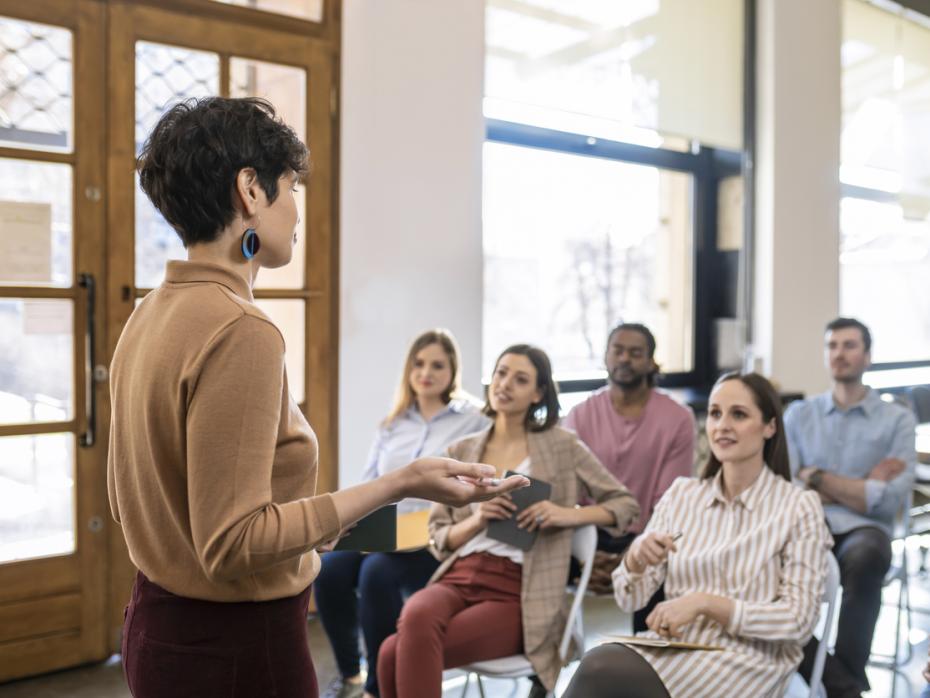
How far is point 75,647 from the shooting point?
3.23 metres

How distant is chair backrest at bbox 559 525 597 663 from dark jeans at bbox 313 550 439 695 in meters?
0.54

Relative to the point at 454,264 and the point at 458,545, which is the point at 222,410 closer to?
the point at 458,545

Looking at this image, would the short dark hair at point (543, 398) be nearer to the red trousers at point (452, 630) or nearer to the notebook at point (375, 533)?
the red trousers at point (452, 630)

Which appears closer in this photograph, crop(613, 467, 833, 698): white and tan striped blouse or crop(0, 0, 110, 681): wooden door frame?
crop(613, 467, 833, 698): white and tan striped blouse

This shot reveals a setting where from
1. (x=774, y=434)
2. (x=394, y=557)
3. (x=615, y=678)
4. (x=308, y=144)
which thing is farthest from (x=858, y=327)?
(x=308, y=144)

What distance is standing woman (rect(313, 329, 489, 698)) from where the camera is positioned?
9.22 feet

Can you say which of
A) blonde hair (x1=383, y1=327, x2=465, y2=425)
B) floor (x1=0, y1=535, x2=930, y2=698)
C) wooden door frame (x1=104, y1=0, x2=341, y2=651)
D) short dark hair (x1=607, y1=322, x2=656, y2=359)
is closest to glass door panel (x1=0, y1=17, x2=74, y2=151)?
wooden door frame (x1=104, y1=0, x2=341, y2=651)

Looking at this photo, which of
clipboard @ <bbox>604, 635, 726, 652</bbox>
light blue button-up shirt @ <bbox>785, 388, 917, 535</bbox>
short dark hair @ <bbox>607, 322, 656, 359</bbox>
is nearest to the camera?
clipboard @ <bbox>604, 635, 726, 652</bbox>

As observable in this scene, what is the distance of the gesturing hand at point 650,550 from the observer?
223cm

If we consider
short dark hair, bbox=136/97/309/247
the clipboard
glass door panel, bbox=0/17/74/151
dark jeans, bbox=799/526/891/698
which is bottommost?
dark jeans, bbox=799/526/891/698

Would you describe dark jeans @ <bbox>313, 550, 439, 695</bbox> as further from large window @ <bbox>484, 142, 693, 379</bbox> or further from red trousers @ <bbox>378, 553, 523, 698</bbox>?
large window @ <bbox>484, 142, 693, 379</bbox>

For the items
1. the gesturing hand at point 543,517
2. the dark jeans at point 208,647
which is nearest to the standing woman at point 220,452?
the dark jeans at point 208,647

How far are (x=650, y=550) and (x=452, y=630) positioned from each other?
0.60m

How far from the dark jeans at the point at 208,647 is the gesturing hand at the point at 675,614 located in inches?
46.9
